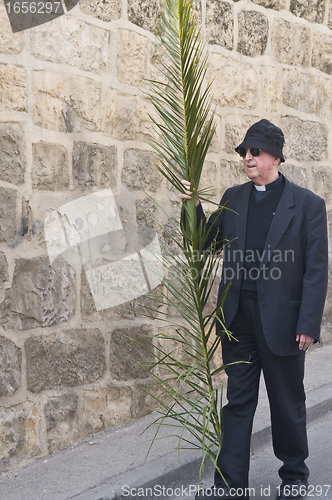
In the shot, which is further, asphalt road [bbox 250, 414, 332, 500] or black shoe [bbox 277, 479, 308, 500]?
asphalt road [bbox 250, 414, 332, 500]

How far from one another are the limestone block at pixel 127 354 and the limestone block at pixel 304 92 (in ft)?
8.66

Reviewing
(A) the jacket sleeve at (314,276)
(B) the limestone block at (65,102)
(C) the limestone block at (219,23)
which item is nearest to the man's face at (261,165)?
(A) the jacket sleeve at (314,276)

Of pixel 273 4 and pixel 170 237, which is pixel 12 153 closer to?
pixel 170 237

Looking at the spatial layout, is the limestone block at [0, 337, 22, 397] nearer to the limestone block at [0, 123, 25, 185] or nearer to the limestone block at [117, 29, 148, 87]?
the limestone block at [0, 123, 25, 185]

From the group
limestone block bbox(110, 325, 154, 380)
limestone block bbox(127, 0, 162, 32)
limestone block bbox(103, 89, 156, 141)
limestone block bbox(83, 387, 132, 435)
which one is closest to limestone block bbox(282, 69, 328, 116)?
limestone block bbox(127, 0, 162, 32)

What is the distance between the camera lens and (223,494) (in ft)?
8.75

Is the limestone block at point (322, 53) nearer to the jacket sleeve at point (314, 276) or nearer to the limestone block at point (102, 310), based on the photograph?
the jacket sleeve at point (314, 276)

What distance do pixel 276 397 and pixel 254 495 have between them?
558 mm

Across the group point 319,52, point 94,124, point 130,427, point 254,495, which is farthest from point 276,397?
point 319,52

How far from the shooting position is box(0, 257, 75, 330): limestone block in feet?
10.0

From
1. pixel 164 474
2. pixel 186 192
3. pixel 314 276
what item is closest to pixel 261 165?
pixel 186 192

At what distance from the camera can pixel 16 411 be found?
121 inches

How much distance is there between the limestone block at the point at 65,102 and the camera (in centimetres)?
315

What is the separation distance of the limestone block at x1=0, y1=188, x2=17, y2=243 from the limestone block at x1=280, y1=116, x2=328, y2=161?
282 centimetres
